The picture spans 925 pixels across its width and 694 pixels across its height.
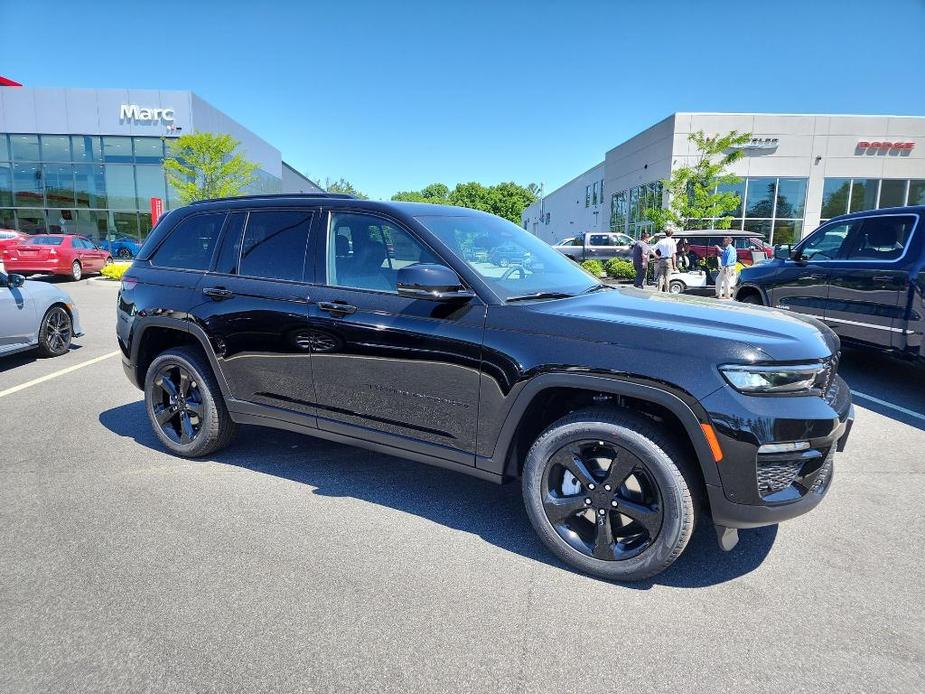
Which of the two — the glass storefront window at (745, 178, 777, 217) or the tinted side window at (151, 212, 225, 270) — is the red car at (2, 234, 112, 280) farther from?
the glass storefront window at (745, 178, 777, 217)

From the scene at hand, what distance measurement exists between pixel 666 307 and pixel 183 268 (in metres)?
3.33

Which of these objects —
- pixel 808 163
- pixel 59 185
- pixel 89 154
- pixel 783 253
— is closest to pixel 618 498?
pixel 783 253

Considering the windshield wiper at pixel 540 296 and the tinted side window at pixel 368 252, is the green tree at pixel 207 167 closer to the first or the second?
the tinted side window at pixel 368 252

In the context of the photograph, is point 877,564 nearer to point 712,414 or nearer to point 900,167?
point 712,414

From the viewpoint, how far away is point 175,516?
3.43 m

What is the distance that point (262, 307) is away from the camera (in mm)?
3742

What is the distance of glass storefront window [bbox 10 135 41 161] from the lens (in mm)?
32375

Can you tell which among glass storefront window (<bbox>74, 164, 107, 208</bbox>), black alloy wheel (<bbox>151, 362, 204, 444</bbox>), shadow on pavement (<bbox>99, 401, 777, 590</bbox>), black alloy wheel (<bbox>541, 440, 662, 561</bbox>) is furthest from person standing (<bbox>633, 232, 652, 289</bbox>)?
glass storefront window (<bbox>74, 164, 107, 208</bbox>)

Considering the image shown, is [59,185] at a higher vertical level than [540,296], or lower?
higher

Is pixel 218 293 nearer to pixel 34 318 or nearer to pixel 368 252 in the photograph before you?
pixel 368 252

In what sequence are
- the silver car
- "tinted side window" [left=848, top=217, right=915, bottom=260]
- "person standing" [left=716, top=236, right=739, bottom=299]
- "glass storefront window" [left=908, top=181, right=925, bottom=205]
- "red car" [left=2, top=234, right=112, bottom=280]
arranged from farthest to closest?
"glass storefront window" [left=908, top=181, right=925, bottom=205] < "red car" [left=2, top=234, right=112, bottom=280] < "person standing" [left=716, top=236, right=739, bottom=299] < the silver car < "tinted side window" [left=848, top=217, right=915, bottom=260]

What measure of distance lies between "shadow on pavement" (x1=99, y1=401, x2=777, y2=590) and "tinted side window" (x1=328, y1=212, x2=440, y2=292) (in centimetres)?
134

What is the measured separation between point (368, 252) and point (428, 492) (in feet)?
5.17

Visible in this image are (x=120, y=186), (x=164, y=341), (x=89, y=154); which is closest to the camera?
(x=164, y=341)
